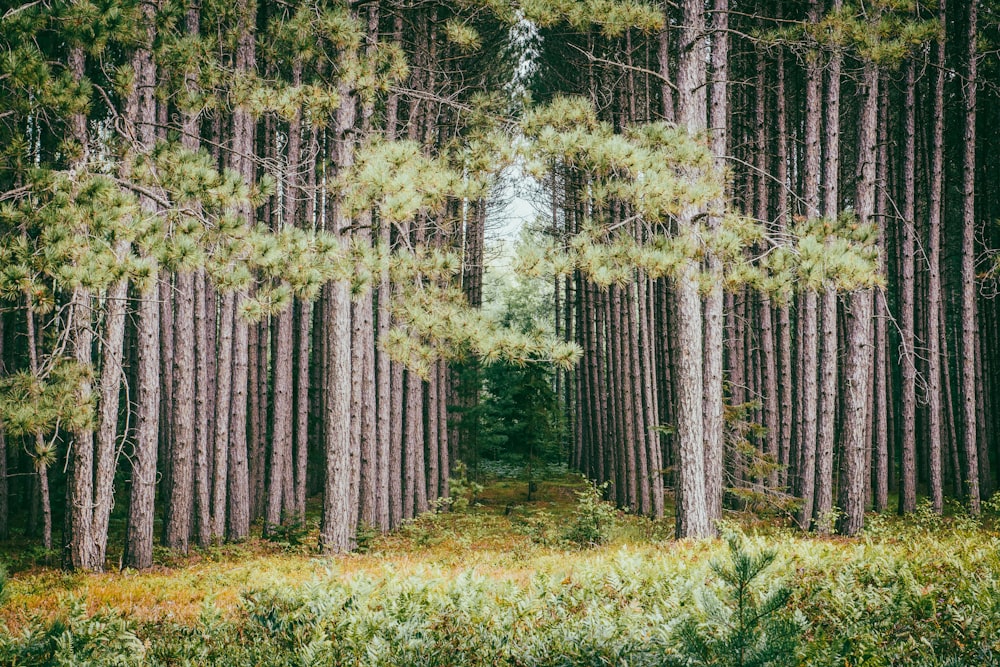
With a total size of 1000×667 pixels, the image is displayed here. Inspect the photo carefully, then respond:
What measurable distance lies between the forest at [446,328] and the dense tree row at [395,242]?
0.06 m

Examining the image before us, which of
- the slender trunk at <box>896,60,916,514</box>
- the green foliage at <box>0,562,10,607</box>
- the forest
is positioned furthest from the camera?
the slender trunk at <box>896,60,916,514</box>

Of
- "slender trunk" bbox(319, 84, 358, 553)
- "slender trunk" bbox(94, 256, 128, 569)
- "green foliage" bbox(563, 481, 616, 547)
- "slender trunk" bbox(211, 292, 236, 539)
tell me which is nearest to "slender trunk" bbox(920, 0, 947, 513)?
"green foliage" bbox(563, 481, 616, 547)

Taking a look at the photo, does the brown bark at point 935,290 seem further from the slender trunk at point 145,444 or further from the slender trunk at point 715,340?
the slender trunk at point 145,444

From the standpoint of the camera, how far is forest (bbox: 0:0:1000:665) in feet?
15.0

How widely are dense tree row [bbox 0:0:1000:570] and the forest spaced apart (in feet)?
0.21

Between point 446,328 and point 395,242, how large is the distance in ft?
9.44

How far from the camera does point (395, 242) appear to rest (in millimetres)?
10672

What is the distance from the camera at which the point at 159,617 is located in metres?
5.30

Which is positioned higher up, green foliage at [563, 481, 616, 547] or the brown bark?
the brown bark

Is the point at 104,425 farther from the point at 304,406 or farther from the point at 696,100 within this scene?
the point at 696,100

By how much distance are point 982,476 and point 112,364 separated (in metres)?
18.9

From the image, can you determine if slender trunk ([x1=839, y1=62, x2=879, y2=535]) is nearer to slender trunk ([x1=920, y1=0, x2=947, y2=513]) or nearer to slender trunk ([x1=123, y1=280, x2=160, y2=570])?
slender trunk ([x1=920, y1=0, x2=947, y2=513])

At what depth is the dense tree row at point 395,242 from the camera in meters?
7.19

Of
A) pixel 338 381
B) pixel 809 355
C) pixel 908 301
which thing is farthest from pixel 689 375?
pixel 908 301
